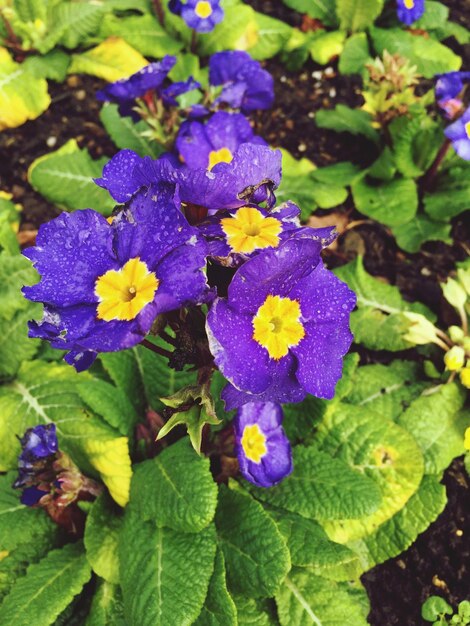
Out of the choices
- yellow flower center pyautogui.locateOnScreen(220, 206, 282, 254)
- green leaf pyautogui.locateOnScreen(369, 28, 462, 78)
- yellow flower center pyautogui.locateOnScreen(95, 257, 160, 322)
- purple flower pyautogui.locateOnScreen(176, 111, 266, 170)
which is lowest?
green leaf pyautogui.locateOnScreen(369, 28, 462, 78)

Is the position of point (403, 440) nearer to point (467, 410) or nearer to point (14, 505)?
point (467, 410)

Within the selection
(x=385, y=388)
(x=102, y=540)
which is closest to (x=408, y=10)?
(x=385, y=388)

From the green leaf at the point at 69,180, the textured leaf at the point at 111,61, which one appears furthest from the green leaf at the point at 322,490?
the textured leaf at the point at 111,61

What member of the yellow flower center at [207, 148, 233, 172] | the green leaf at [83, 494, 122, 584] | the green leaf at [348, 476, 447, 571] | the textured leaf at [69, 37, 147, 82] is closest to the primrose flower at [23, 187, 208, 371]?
the green leaf at [83, 494, 122, 584]

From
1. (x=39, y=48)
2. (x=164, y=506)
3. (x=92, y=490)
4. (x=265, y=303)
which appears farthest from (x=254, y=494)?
(x=39, y=48)

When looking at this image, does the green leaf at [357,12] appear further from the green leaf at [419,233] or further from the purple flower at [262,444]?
the purple flower at [262,444]

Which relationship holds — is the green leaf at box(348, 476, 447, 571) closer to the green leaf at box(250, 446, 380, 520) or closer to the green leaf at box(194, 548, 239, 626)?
the green leaf at box(250, 446, 380, 520)
